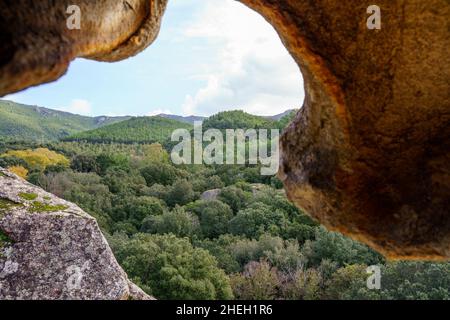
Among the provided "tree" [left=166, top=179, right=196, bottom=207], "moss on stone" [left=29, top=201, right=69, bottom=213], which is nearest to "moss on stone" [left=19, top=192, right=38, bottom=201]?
"moss on stone" [left=29, top=201, right=69, bottom=213]

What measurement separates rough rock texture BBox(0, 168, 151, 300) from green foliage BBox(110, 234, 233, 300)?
333 inches

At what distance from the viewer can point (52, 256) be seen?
7.04m

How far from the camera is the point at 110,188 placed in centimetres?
3244

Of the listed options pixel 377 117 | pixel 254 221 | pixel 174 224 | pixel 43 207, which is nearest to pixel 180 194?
pixel 174 224

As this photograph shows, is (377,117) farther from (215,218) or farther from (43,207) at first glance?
(215,218)

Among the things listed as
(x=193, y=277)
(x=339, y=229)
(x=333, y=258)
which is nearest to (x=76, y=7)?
(x=339, y=229)

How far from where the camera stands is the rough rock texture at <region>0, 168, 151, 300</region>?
22.3 ft

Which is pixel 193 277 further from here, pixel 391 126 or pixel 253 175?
pixel 253 175

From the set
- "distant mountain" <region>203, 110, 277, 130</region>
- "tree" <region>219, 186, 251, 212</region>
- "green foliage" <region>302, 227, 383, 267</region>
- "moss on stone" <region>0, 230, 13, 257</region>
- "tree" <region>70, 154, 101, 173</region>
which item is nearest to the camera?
"moss on stone" <region>0, 230, 13, 257</region>

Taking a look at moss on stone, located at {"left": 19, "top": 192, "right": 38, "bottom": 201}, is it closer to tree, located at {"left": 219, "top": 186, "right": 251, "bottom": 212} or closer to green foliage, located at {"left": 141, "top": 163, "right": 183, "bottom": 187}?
tree, located at {"left": 219, "top": 186, "right": 251, "bottom": 212}

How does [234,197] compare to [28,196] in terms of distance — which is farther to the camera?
[234,197]

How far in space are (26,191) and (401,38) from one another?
6824 millimetres

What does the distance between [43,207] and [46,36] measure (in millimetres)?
6529

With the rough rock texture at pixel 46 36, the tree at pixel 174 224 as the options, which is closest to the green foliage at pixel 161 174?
the tree at pixel 174 224
